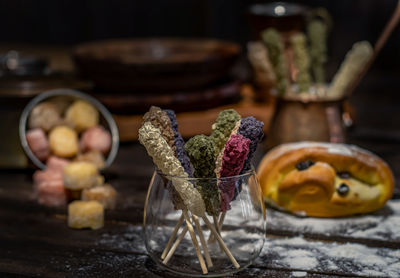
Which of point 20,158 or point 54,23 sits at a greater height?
point 54,23

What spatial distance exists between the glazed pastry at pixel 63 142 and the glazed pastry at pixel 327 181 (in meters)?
0.51

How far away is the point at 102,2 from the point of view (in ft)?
11.4

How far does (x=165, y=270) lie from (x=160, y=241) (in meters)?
0.07

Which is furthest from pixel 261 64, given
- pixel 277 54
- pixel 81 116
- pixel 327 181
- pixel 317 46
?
pixel 327 181

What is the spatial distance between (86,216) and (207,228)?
30cm

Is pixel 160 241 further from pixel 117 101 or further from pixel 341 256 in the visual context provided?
pixel 117 101

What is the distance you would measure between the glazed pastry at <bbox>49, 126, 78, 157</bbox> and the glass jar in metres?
0.48

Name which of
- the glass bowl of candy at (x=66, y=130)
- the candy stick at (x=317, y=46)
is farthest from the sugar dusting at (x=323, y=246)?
the candy stick at (x=317, y=46)

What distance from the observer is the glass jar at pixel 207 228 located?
3.22 ft

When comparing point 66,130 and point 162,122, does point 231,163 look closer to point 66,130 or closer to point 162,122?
point 162,122

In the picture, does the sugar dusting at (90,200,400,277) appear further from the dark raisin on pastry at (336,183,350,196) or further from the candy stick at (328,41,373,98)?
the candy stick at (328,41,373,98)

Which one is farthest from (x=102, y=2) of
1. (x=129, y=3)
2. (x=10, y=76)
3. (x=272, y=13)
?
(x=10, y=76)

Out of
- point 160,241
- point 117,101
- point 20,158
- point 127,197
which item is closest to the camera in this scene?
point 160,241

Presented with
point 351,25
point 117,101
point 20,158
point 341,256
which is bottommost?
point 341,256
